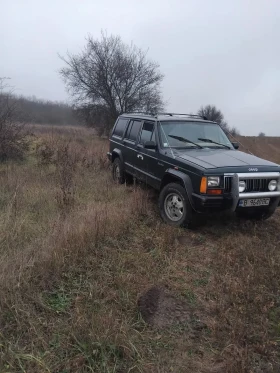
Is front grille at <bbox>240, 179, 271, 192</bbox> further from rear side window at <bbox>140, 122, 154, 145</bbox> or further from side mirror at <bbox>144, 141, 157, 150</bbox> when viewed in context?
rear side window at <bbox>140, 122, 154, 145</bbox>

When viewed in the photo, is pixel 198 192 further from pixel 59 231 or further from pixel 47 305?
pixel 47 305

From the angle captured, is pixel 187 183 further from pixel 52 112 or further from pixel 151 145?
pixel 52 112

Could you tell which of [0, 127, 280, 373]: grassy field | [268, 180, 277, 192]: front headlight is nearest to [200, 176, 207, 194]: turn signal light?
[0, 127, 280, 373]: grassy field

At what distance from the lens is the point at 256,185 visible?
15.4 feet

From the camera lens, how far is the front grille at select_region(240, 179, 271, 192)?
15.1ft

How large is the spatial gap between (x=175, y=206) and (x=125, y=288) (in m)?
2.11

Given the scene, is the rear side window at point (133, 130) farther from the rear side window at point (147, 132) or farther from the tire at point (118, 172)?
the tire at point (118, 172)

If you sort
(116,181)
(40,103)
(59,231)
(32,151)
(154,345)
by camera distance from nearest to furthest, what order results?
(154,345) → (59,231) → (116,181) → (32,151) → (40,103)

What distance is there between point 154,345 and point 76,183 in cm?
499

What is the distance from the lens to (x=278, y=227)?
Result: 17.7 feet

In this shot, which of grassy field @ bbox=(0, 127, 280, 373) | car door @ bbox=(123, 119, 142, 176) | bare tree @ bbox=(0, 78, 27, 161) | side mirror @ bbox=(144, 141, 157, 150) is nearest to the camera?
grassy field @ bbox=(0, 127, 280, 373)

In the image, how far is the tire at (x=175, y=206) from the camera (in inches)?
189

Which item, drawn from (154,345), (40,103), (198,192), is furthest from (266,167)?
(40,103)

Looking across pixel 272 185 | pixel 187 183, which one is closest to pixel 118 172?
pixel 187 183
